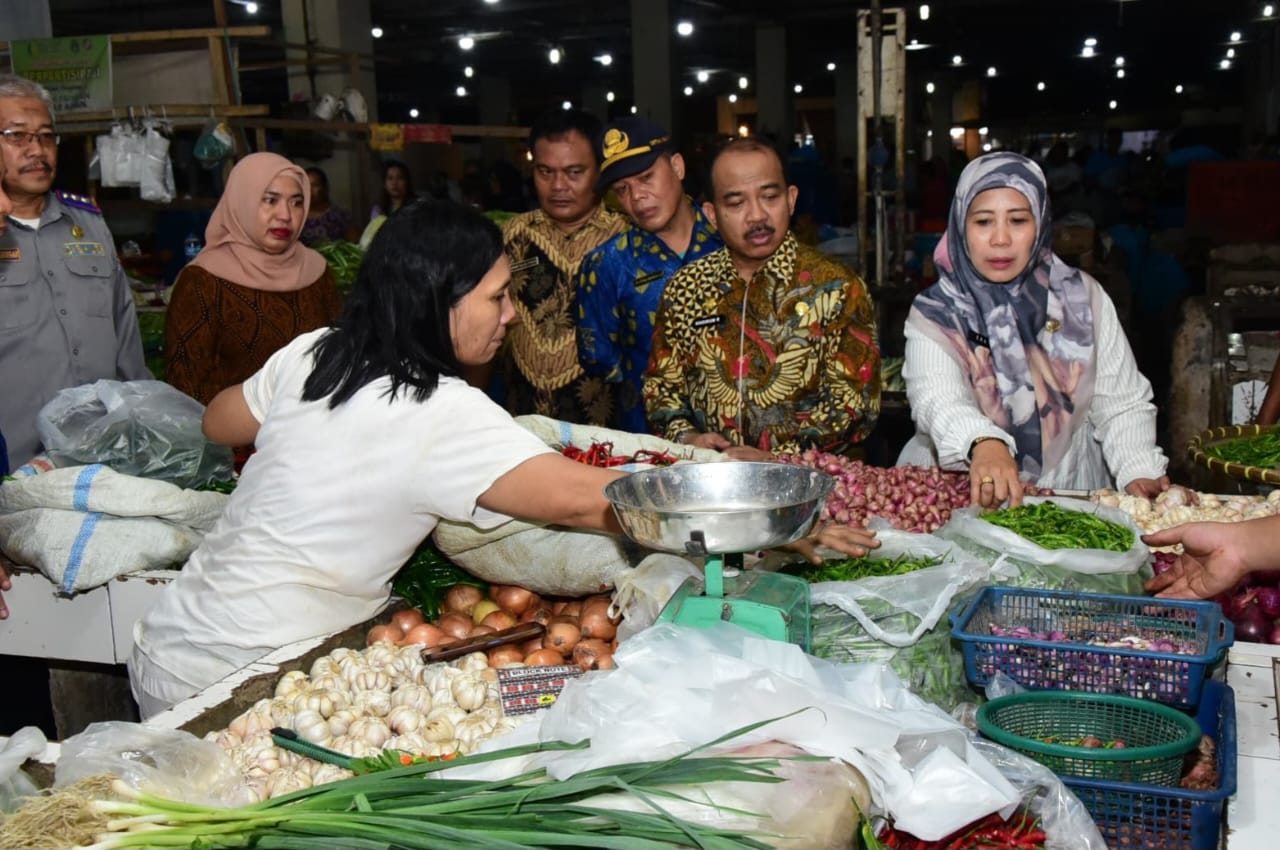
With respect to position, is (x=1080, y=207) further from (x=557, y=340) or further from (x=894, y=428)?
(x=557, y=340)

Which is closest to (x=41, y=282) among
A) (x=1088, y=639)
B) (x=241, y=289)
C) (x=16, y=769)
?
→ (x=241, y=289)

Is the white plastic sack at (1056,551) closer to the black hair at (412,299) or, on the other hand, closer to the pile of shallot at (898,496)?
the pile of shallot at (898,496)

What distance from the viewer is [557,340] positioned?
500 centimetres

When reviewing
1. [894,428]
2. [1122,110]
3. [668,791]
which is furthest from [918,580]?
[1122,110]

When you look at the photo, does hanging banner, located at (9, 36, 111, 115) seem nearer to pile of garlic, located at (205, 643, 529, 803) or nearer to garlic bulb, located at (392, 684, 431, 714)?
pile of garlic, located at (205, 643, 529, 803)

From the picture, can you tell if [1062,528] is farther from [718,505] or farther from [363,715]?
[363,715]

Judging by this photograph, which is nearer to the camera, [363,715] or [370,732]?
[370,732]

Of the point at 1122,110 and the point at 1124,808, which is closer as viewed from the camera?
the point at 1124,808

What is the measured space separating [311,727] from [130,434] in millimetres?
1828

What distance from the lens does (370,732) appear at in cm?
229

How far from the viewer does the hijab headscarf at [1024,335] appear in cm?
351

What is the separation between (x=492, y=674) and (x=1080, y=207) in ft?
47.8

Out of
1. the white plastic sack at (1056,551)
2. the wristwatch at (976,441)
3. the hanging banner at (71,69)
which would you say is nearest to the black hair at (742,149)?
the wristwatch at (976,441)

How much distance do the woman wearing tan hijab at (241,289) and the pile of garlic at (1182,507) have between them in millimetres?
3128
